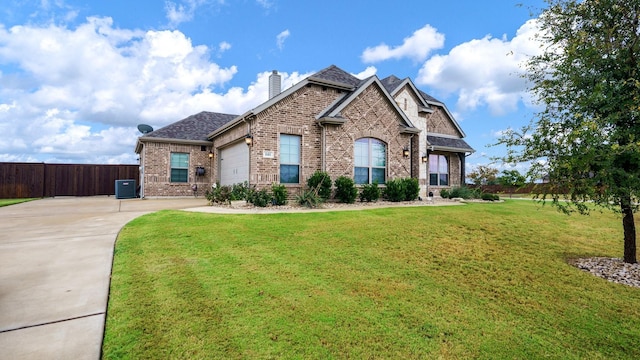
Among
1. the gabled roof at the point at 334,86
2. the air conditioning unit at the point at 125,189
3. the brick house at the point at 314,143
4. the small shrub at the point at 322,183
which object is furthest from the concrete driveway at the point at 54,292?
the air conditioning unit at the point at 125,189

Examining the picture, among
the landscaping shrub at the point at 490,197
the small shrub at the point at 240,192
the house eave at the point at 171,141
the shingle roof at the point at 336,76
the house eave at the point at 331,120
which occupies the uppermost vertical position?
the shingle roof at the point at 336,76

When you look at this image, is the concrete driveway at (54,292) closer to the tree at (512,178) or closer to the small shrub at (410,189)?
the tree at (512,178)

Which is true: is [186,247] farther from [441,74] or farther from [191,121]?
[441,74]

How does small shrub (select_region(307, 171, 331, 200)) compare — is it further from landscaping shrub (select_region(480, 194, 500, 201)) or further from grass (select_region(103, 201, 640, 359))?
landscaping shrub (select_region(480, 194, 500, 201))

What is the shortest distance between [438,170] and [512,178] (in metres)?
13.4

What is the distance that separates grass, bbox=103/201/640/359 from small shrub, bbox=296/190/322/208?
4.22m

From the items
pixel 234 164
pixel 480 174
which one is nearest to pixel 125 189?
pixel 234 164

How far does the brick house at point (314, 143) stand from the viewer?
1143 cm

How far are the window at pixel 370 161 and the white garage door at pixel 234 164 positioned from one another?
4.75 m

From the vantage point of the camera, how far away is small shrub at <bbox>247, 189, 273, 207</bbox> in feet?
33.4

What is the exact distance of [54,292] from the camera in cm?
320

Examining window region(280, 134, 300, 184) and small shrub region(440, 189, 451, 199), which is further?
small shrub region(440, 189, 451, 199)

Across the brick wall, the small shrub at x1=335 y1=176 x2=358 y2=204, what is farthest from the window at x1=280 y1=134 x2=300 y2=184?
the brick wall

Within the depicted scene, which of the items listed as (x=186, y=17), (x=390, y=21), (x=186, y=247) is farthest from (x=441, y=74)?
(x=186, y=247)
